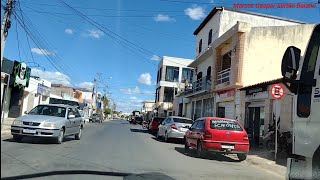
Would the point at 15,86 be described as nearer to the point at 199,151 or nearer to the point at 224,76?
the point at 224,76

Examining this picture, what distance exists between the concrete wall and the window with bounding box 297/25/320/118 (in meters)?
21.3

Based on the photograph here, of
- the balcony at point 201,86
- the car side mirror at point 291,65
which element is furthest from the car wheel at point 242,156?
the balcony at point 201,86

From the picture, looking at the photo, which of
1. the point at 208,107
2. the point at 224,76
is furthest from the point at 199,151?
the point at 208,107

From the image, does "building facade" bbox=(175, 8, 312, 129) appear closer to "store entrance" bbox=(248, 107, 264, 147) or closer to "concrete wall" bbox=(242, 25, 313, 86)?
"concrete wall" bbox=(242, 25, 313, 86)

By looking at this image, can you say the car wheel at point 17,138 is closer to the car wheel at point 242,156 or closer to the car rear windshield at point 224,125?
the car rear windshield at point 224,125

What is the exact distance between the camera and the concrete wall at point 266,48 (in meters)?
27.7

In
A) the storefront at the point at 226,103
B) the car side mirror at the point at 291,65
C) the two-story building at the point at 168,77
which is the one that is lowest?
the car side mirror at the point at 291,65

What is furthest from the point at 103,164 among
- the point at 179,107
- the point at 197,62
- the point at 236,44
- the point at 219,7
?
the point at 179,107

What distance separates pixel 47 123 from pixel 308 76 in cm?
1223

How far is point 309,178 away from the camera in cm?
575

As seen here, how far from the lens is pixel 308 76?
6.02 m

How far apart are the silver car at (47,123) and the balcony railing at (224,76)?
14.5m

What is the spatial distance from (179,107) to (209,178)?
43910 millimetres

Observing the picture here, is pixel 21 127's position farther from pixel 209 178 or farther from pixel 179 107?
pixel 179 107
